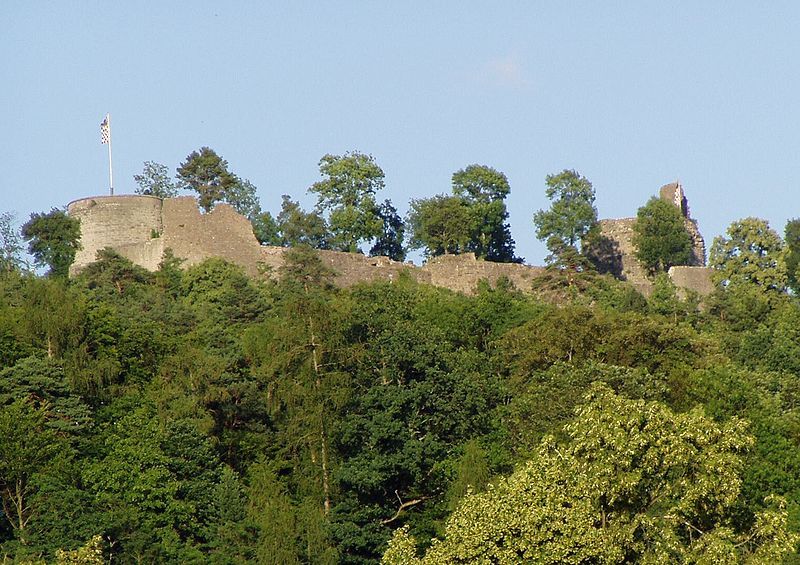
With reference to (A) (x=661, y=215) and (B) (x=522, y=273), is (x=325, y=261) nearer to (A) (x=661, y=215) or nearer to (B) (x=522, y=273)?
(B) (x=522, y=273)

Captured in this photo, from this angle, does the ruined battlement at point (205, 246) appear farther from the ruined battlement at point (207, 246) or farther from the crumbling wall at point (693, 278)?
the crumbling wall at point (693, 278)

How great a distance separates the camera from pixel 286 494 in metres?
38.2

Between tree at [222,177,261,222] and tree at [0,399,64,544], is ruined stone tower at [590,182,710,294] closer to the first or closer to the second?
tree at [222,177,261,222]

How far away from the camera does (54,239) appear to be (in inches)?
2195

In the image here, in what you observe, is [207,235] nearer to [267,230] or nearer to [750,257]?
[267,230]

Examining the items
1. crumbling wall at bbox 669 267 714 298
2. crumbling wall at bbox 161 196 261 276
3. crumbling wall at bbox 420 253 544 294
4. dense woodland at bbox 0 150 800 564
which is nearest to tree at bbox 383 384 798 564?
dense woodland at bbox 0 150 800 564

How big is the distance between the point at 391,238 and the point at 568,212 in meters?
6.62

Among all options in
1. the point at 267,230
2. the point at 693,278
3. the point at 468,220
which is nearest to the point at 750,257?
the point at 693,278

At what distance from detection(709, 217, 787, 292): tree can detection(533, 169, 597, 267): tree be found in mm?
4582

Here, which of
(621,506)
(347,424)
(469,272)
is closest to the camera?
(621,506)

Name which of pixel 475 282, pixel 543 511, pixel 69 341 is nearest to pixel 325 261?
pixel 475 282

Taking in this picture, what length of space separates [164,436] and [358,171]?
824 inches

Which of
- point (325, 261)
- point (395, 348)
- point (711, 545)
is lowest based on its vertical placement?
point (711, 545)

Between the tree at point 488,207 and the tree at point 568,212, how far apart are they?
1322 mm
